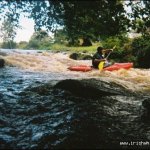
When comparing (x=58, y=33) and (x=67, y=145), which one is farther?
(x=58, y=33)

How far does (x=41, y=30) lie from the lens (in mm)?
8445

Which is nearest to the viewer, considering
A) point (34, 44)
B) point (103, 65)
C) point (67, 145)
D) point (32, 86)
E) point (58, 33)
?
point (67, 145)

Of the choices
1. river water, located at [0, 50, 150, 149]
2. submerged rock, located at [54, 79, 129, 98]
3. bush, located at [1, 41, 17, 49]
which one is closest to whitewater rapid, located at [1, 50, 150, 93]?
submerged rock, located at [54, 79, 129, 98]

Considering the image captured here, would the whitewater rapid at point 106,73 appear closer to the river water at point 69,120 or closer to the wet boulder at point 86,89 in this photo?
the wet boulder at point 86,89

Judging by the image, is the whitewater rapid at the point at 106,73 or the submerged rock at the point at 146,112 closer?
the submerged rock at the point at 146,112

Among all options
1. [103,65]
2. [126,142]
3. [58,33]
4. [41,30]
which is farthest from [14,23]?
[103,65]

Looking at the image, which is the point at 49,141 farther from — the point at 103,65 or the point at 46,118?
the point at 103,65

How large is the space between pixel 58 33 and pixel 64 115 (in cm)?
261

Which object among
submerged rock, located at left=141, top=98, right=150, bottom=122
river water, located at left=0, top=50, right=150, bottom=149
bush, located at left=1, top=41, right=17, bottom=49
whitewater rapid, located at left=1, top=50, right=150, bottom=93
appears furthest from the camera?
bush, located at left=1, top=41, right=17, bottom=49

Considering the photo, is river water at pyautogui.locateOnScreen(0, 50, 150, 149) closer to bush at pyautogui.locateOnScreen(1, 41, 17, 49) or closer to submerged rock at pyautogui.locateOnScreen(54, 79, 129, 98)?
submerged rock at pyautogui.locateOnScreen(54, 79, 129, 98)

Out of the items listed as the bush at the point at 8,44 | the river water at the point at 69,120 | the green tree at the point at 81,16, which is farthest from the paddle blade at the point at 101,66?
the bush at the point at 8,44

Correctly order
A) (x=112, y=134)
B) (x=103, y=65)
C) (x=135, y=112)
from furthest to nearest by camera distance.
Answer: (x=103, y=65) → (x=135, y=112) → (x=112, y=134)

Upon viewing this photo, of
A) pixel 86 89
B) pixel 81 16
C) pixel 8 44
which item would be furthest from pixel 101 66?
pixel 8 44

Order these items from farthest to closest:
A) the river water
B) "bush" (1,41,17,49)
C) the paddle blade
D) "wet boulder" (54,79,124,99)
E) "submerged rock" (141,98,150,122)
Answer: "bush" (1,41,17,49) < the paddle blade < "wet boulder" (54,79,124,99) < "submerged rock" (141,98,150,122) < the river water
